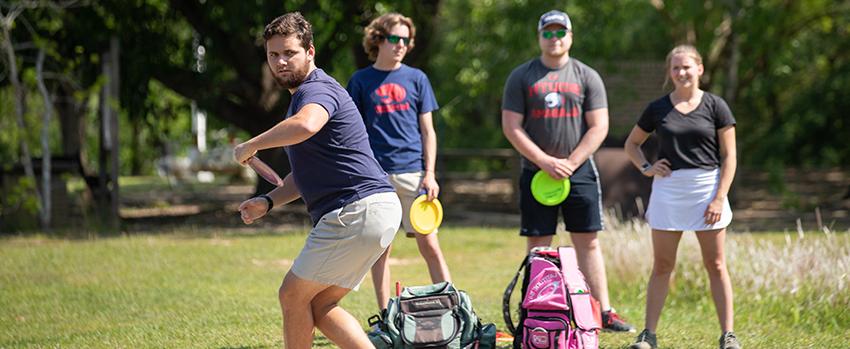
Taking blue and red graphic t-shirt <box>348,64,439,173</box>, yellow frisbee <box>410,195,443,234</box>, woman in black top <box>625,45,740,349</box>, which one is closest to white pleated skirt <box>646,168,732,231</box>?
woman in black top <box>625,45,740,349</box>

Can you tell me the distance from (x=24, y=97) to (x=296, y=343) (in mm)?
11165

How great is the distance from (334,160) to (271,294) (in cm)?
408

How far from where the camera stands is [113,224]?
1432 centimetres

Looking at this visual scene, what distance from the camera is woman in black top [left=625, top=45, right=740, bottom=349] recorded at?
19.5ft

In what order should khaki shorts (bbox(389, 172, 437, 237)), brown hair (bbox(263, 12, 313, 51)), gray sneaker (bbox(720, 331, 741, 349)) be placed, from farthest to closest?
khaki shorts (bbox(389, 172, 437, 237)), gray sneaker (bbox(720, 331, 741, 349)), brown hair (bbox(263, 12, 313, 51))

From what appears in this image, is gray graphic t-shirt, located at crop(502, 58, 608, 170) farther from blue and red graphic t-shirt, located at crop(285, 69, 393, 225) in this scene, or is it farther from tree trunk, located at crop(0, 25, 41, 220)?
tree trunk, located at crop(0, 25, 41, 220)

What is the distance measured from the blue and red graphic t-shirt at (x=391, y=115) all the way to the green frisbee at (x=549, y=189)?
772mm

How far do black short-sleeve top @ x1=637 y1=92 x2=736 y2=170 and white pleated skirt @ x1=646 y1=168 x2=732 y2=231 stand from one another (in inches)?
2.3

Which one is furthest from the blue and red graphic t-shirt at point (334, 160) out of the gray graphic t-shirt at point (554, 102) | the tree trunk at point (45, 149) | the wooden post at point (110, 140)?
the wooden post at point (110, 140)

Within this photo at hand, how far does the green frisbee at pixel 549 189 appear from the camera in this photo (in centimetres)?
657

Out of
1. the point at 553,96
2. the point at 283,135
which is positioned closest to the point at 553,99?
the point at 553,96

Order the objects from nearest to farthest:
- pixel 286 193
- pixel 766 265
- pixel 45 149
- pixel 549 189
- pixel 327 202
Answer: pixel 327 202 < pixel 286 193 < pixel 549 189 < pixel 766 265 < pixel 45 149

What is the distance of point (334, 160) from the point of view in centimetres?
456

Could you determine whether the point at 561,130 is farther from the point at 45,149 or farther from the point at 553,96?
the point at 45,149
